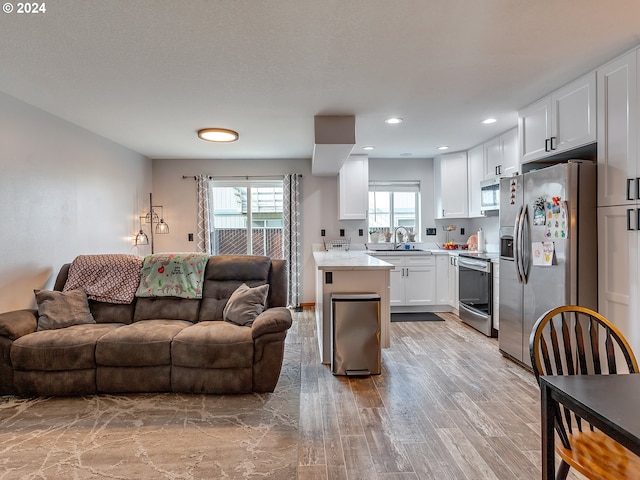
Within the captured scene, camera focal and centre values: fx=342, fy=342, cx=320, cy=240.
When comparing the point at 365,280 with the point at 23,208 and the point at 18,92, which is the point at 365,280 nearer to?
the point at 23,208

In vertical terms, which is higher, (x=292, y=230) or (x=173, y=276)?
(x=292, y=230)

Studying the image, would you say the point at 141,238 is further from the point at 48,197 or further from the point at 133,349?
the point at 133,349

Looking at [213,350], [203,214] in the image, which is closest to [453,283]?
[213,350]

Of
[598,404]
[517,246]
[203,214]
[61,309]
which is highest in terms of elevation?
[203,214]

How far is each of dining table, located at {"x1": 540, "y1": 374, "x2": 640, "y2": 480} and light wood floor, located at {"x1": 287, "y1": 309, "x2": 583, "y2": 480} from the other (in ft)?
2.72

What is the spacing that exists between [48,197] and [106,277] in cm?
98

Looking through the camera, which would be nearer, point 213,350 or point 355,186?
point 213,350

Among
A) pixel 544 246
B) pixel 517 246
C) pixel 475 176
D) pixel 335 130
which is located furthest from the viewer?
pixel 475 176

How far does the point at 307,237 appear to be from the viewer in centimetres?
563

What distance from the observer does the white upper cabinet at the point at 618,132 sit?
2238mm

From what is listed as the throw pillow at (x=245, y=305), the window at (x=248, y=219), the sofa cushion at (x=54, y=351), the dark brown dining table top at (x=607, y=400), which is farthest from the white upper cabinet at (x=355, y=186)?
the dark brown dining table top at (x=607, y=400)

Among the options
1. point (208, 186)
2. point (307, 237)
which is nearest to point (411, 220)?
point (307, 237)

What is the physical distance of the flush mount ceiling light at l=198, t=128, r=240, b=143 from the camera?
3.90 m

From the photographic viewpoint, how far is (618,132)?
2.34 metres
